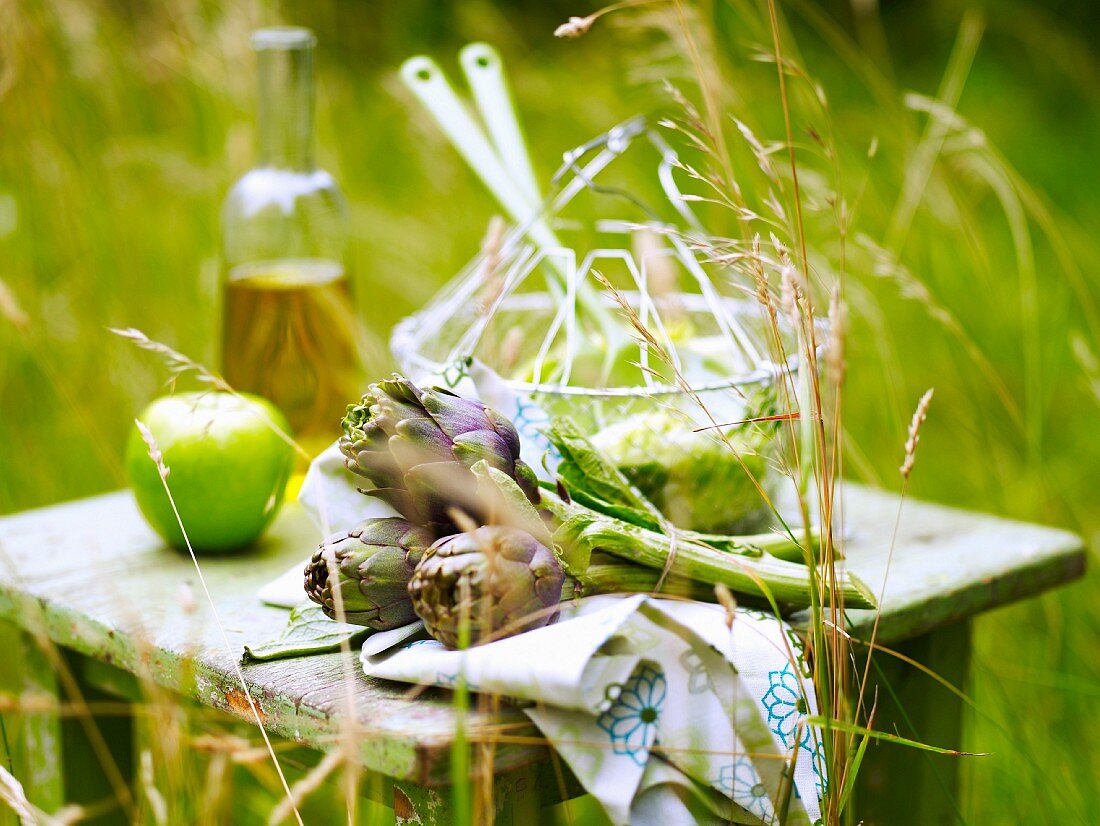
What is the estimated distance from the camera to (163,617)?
2.65 feet

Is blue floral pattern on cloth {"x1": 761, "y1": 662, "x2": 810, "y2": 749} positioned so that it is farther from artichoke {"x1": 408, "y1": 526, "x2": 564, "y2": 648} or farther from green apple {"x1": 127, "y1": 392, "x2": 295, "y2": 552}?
green apple {"x1": 127, "y1": 392, "x2": 295, "y2": 552}

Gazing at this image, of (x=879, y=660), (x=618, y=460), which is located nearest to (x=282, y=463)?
(x=618, y=460)

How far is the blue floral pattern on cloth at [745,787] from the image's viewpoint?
65 cm

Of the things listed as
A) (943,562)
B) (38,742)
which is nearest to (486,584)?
(943,562)

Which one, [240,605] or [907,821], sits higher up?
[240,605]

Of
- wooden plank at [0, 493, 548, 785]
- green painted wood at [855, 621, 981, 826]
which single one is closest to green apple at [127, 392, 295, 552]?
wooden plank at [0, 493, 548, 785]

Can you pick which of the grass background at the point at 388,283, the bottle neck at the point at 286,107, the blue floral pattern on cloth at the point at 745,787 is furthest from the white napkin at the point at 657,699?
the bottle neck at the point at 286,107

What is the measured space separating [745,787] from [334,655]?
10.4 inches

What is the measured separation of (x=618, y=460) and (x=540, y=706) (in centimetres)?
25

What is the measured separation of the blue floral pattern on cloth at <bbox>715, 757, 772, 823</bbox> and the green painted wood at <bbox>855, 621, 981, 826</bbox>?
0.99ft

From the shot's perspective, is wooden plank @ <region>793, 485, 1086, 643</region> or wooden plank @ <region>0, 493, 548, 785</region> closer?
wooden plank @ <region>0, 493, 548, 785</region>

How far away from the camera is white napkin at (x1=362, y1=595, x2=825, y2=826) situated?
608mm

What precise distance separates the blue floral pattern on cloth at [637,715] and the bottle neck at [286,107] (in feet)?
2.21

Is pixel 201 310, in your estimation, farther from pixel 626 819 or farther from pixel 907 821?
pixel 626 819
